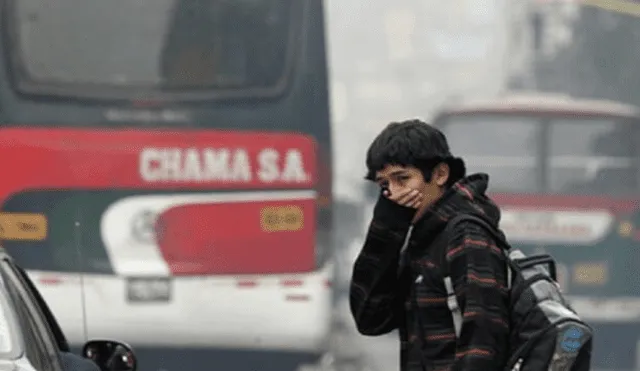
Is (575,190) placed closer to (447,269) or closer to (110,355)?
(110,355)

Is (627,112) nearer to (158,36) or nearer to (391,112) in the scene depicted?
(391,112)

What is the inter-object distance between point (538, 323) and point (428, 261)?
0.39 metres

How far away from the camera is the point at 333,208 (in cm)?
1282

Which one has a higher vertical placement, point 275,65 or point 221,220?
point 275,65

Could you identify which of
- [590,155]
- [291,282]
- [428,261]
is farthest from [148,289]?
[428,261]

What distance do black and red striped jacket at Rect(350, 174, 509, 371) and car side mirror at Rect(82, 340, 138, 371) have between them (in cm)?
85

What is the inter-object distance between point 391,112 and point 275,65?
174 inches

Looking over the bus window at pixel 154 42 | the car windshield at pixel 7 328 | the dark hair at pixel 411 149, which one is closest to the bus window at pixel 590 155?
the bus window at pixel 154 42

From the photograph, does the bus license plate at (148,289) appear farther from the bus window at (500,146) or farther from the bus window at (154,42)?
the bus window at (500,146)

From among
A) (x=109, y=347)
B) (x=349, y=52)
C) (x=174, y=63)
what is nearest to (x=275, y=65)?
(x=174, y=63)

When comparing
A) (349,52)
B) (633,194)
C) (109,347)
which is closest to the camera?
(109,347)

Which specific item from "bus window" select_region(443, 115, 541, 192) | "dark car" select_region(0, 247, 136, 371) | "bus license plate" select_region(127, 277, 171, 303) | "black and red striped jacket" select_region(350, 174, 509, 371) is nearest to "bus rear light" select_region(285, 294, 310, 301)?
"bus license plate" select_region(127, 277, 171, 303)

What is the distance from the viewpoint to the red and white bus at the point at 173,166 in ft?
39.8

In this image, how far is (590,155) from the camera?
16.8m
